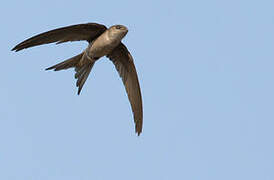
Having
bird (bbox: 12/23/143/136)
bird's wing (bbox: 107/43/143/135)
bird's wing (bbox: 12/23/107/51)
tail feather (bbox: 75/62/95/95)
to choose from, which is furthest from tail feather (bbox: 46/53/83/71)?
bird's wing (bbox: 107/43/143/135)

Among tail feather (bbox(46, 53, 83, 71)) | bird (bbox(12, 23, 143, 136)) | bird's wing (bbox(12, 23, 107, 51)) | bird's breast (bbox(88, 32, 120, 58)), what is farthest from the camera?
tail feather (bbox(46, 53, 83, 71))

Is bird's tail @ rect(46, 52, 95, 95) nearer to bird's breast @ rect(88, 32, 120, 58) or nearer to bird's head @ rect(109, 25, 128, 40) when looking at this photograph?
bird's breast @ rect(88, 32, 120, 58)

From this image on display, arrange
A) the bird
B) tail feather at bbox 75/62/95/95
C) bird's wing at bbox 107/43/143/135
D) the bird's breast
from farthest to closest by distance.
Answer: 1. bird's wing at bbox 107/43/143/135
2. tail feather at bbox 75/62/95/95
3. the bird's breast
4. the bird

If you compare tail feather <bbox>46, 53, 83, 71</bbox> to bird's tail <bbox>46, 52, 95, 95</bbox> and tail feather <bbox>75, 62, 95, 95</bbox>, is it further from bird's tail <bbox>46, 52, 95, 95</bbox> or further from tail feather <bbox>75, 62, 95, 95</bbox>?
tail feather <bbox>75, 62, 95, 95</bbox>

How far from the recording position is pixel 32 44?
9711 millimetres

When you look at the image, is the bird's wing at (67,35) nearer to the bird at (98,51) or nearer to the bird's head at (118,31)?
the bird at (98,51)

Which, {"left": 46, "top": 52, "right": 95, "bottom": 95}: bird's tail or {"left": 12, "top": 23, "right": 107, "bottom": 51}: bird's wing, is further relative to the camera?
{"left": 46, "top": 52, "right": 95, "bottom": 95}: bird's tail

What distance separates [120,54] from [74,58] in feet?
2.89

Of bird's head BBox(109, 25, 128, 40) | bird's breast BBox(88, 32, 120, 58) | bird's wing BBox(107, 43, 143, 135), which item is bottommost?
bird's wing BBox(107, 43, 143, 135)

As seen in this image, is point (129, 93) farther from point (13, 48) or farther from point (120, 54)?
point (13, 48)

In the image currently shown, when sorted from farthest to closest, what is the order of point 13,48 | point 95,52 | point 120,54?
point 120,54
point 95,52
point 13,48

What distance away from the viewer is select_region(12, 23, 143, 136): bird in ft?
32.2

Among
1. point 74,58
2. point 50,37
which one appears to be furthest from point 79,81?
point 50,37

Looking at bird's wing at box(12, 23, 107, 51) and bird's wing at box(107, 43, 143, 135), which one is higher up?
bird's wing at box(12, 23, 107, 51)
